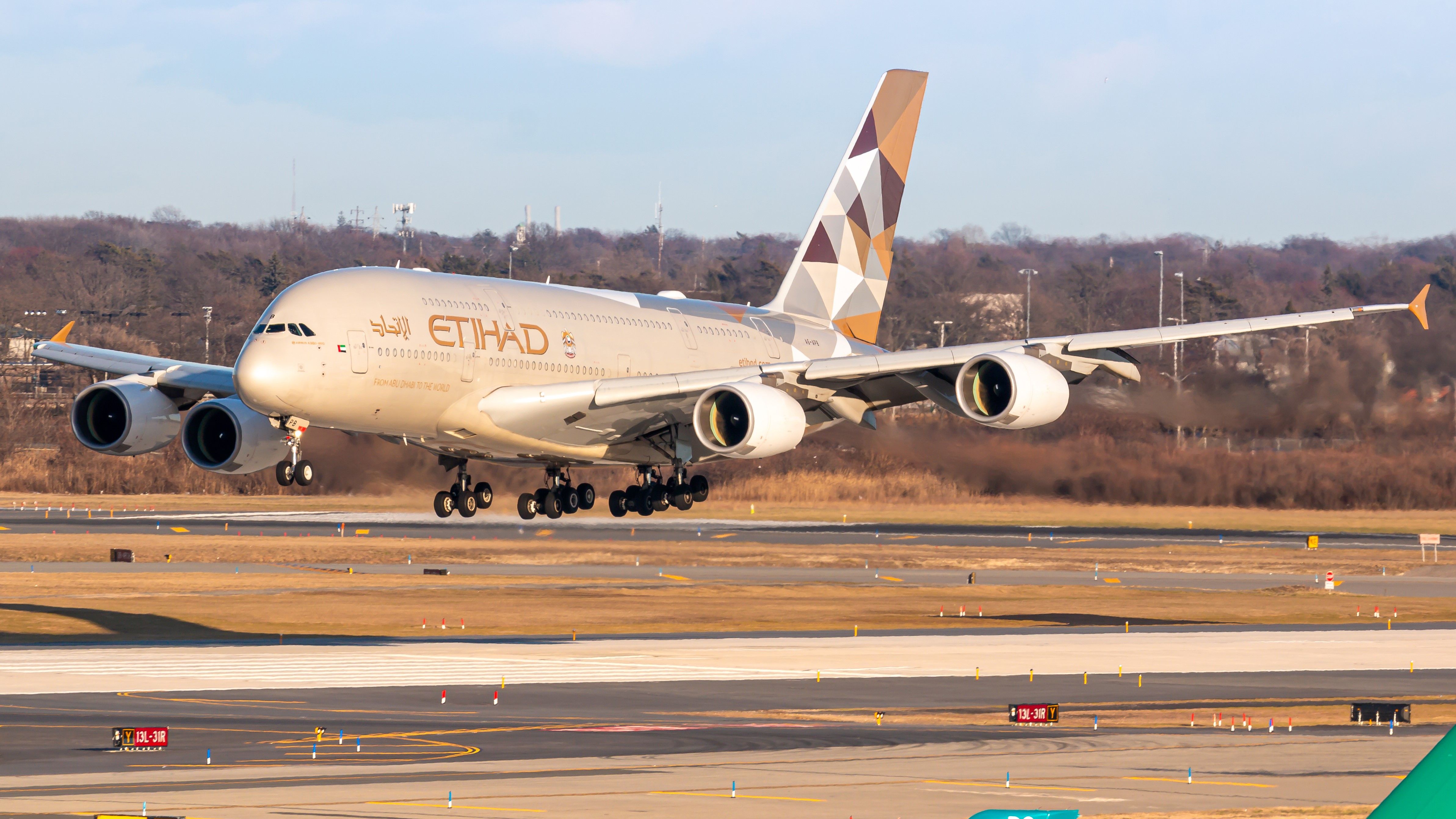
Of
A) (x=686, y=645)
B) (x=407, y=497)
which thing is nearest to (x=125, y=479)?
(x=407, y=497)

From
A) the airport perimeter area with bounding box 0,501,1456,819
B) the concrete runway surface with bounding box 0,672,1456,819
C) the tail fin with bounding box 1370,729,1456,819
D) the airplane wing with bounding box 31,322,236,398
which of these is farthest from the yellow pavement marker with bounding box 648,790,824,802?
the tail fin with bounding box 1370,729,1456,819

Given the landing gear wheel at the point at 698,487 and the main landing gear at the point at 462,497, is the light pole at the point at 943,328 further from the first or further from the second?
the main landing gear at the point at 462,497

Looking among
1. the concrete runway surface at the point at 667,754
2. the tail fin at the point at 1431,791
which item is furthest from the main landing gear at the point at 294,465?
the tail fin at the point at 1431,791

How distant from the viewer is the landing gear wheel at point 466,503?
1853 inches

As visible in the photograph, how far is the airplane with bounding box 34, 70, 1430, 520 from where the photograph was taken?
131 feet

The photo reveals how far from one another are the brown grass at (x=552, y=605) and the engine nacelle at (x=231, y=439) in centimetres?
1858

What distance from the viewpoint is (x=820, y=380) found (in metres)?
45.3

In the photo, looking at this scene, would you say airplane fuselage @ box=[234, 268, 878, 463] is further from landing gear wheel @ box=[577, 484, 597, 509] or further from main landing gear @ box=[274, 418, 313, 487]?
landing gear wheel @ box=[577, 484, 597, 509]

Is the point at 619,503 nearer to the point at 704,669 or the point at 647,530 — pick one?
the point at 704,669

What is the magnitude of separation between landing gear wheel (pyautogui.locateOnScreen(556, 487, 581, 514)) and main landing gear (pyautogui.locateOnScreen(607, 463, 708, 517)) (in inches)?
35.6

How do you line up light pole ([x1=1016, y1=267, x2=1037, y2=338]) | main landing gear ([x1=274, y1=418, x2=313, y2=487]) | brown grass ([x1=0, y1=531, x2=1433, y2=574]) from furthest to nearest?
light pole ([x1=1016, y1=267, x2=1037, y2=338]) < brown grass ([x1=0, y1=531, x2=1433, y2=574]) < main landing gear ([x1=274, y1=418, x2=313, y2=487])

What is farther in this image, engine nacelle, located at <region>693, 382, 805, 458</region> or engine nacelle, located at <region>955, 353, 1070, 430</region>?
engine nacelle, located at <region>693, 382, 805, 458</region>

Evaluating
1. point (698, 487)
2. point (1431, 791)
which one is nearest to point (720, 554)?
point (698, 487)

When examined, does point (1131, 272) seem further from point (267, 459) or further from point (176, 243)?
point (267, 459)
